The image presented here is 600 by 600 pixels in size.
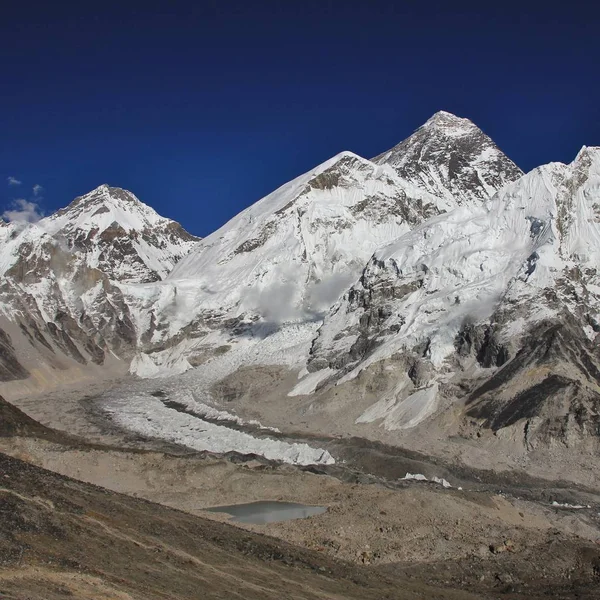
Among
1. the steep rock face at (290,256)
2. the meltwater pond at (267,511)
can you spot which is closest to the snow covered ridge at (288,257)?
the steep rock face at (290,256)

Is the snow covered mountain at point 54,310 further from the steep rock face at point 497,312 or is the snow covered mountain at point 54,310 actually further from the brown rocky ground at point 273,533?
the brown rocky ground at point 273,533

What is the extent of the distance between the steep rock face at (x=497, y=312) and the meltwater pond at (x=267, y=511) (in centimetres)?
2873

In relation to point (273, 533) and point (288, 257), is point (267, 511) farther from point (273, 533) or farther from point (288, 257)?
point (288, 257)

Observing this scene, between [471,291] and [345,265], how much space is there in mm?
66404

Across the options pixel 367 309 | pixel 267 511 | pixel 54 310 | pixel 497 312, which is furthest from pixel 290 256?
pixel 267 511

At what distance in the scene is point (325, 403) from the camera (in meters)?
81.8

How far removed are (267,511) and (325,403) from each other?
4175 centimetres

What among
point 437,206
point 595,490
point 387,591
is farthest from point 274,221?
point 387,591

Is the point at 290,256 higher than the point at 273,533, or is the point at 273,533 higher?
the point at 290,256

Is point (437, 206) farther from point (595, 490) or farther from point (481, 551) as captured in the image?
point (481, 551)

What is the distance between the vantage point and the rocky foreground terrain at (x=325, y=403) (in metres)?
26.1

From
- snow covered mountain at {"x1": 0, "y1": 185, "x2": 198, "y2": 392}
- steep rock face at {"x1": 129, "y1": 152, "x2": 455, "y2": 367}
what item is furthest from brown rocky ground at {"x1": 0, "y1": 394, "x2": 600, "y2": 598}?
steep rock face at {"x1": 129, "y1": 152, "x2": 455, "y2": 367}

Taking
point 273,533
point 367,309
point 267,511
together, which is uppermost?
point 367,309

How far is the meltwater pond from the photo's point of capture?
126 feet
